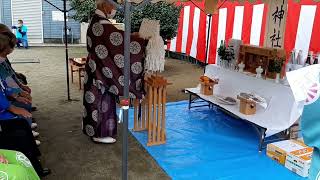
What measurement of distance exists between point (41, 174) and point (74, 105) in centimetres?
229

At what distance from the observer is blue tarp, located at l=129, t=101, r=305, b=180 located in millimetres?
2875

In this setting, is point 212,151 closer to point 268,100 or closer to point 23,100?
point 268,100

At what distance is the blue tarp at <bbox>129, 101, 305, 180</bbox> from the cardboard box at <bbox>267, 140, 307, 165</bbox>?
0.07m

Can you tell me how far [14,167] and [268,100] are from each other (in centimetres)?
275

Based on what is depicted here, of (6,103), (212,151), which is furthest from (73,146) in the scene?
(212,151)

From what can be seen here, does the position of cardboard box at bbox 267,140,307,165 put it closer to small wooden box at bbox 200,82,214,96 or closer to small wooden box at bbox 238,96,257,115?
small wooden box at bbox 238,96,257,115

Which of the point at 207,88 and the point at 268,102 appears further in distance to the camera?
the point at 207,88

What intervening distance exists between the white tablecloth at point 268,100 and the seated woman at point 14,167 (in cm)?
230

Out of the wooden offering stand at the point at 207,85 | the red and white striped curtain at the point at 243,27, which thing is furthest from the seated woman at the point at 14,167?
the red and white striped curtain at the point at 243,27

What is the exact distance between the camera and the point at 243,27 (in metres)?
6.76

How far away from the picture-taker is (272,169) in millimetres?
2990

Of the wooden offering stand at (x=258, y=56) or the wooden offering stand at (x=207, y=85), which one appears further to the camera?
the wooden offering stand at (x=207, y=85)

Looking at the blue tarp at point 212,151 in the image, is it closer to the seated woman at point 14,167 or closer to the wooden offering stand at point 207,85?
the wooden offering stand at point 207,85

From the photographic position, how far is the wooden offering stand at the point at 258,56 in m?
3.76
